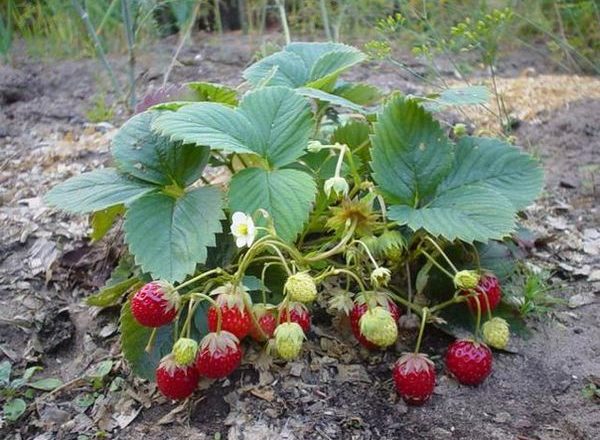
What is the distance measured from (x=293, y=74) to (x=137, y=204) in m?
0.56

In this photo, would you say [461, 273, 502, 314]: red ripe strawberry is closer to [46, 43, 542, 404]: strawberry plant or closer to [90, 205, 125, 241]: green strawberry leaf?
[46, 43, 542, 404]: strawberry plant

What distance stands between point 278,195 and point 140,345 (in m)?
0.39

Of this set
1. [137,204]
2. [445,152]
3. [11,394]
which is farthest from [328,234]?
[11,394]

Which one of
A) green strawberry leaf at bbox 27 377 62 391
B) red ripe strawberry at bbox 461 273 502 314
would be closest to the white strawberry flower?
red ripe strawberry at bbox 461 273 502 314

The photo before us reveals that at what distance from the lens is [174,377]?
133 centimetres

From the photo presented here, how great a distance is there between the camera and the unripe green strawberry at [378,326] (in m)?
1.28

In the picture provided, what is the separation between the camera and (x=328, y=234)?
1.66m

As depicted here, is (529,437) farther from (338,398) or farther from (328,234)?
(328,234)

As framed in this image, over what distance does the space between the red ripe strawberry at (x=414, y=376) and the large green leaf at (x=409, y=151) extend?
300 millimetres

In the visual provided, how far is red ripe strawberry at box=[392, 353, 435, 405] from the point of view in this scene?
136 cm

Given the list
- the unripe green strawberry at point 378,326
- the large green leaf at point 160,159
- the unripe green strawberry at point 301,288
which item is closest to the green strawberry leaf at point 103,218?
the large green leaf at point 160,159

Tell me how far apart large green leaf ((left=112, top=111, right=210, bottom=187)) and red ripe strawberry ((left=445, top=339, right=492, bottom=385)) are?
0.60 meters

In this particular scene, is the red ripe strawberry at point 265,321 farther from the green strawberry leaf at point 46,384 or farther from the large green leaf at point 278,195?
the green strawberry leaf at point 46,384

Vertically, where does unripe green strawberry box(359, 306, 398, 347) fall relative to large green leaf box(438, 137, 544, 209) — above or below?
below
